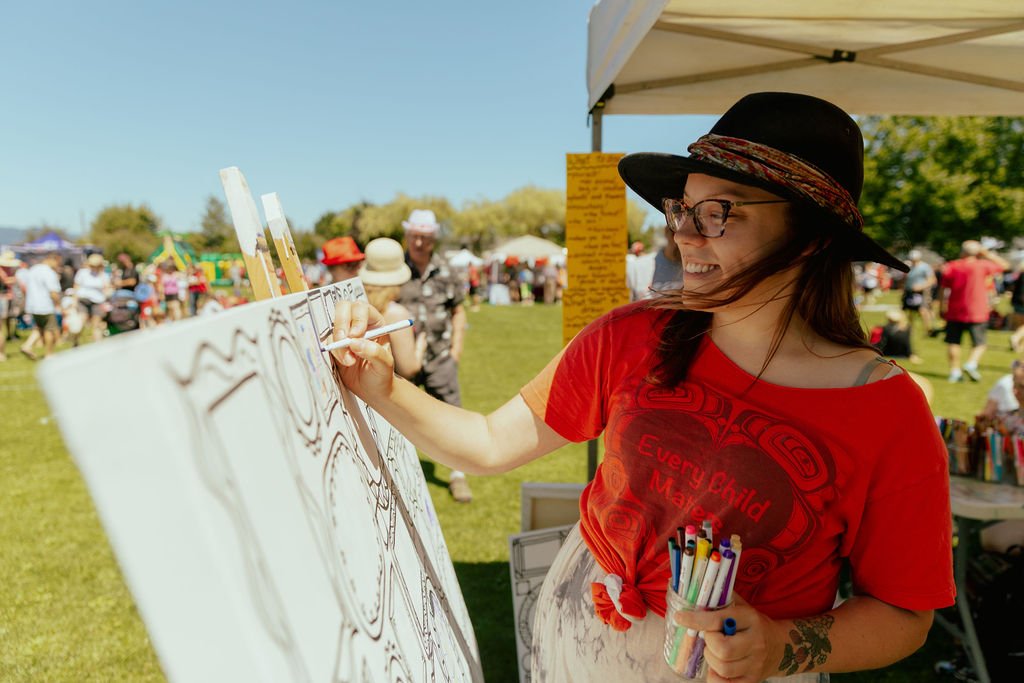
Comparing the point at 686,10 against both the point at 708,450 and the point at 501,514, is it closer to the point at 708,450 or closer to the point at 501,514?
the point at 708,450

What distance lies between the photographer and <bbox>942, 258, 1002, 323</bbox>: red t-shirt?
8438 millimetres

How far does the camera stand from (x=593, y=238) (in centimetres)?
310

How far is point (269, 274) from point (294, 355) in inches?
11.9

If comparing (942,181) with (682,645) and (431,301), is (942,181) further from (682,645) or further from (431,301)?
(682,645)

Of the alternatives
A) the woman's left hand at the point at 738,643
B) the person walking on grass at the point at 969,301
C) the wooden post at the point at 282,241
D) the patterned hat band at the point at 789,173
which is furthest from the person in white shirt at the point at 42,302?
the person walking on grass at the point at 969,301

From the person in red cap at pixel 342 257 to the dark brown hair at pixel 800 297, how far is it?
3.19 meters

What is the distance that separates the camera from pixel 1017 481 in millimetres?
2654

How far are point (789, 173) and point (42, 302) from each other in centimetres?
1211

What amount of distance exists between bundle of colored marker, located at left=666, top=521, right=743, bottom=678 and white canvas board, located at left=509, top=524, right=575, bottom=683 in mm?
1714

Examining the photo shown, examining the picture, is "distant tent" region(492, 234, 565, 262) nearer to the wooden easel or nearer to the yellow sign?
the yellow sign

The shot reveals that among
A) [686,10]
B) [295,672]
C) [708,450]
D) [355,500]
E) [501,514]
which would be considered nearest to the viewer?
[295,672]

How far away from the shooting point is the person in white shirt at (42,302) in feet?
32.9

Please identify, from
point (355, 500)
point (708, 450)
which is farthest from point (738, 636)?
point (355, 500)

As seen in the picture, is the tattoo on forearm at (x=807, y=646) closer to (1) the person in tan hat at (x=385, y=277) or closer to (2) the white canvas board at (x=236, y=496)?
(2) the white canvas board at (x=236, y=496)
